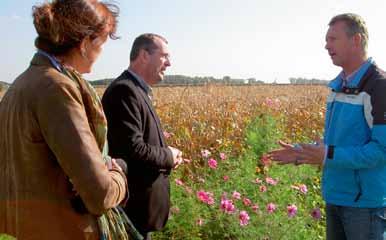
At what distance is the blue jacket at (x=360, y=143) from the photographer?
2671mm

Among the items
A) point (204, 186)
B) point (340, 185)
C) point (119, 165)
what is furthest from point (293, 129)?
point (119, 165)

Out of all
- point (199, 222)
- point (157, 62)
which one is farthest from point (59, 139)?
point (199, 222)

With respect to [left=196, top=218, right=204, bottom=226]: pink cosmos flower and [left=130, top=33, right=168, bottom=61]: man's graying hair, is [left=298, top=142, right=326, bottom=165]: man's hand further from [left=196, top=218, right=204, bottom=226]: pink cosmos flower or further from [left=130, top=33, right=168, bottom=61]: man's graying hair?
[left=196, top=218, right=204, bottom=226]: pink cosmos flower

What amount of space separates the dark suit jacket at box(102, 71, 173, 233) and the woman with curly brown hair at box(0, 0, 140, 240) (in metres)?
1.11

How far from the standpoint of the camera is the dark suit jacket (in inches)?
119

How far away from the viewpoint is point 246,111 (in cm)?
920

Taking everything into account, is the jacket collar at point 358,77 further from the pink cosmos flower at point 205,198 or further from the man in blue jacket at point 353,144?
the pink cosmos flower at point 205,198

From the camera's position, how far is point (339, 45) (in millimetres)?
2885

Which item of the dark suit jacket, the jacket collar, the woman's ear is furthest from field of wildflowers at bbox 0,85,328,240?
the woman's ear

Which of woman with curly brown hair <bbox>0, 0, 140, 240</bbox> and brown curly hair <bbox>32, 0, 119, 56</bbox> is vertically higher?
brown curly hair <bbox>32, 0, 119, 56</bbox>

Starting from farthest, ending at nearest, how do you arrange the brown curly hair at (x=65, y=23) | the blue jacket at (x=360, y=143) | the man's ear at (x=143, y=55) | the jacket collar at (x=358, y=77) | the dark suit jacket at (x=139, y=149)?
1. the man's ear at (x=143, y=55)
2. the dark suit jacket at (x=139, y=149)
3. the jacket collar at (x=358, y=77)
4. the blue jacket at (x=360, y=143)
5. the brown curly hair at (x=65, y=23)

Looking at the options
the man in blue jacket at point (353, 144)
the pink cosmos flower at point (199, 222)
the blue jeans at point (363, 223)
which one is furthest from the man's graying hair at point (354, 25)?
the pink cosmos flower at point (199, 222)

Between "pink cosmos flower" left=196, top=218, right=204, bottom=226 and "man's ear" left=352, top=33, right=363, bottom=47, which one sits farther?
"pink cosmos flower" left=196, top=218, right=204, bottom=226

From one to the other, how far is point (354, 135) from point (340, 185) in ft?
1.01
